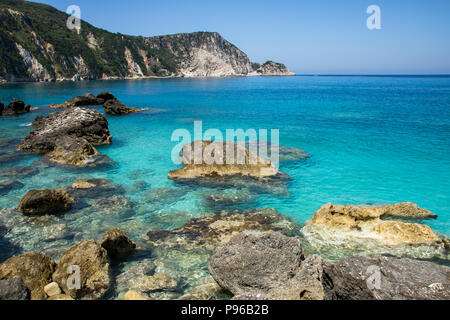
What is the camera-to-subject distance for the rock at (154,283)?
752 cm

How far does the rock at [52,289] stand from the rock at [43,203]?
5.53 meters

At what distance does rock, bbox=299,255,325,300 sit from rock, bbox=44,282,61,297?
5751mm

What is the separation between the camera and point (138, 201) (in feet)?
44.0

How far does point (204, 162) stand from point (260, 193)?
12.9 ft

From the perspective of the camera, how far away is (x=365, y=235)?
10.1 metres

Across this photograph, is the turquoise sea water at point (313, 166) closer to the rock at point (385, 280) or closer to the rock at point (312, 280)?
the rock at point (312, 280)

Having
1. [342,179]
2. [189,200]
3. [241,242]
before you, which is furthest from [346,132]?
[241,242]

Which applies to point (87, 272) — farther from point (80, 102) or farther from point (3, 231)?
point (80, 102)

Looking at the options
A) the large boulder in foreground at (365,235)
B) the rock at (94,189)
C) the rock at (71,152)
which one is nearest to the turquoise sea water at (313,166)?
the rock at (94,189)

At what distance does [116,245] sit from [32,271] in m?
2.19

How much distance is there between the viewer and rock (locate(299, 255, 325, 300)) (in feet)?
20.5

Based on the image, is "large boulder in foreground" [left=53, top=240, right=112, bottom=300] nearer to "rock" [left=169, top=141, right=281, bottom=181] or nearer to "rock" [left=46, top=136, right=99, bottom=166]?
"rock" [left=169, top=141, right=281, bottom=181]

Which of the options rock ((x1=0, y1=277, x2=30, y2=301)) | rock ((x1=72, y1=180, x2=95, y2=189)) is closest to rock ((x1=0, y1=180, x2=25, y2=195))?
rock ((x1=72, y1=180, x2=95, y2=189))

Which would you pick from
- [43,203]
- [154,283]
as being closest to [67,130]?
[43,203]
